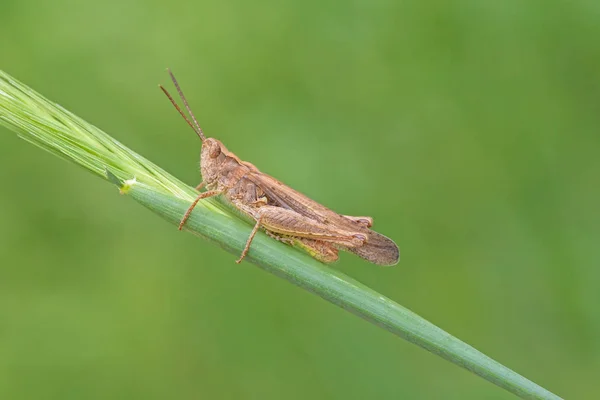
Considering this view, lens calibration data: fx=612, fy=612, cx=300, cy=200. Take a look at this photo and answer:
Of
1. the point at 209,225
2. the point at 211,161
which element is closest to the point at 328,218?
the point at 211,161

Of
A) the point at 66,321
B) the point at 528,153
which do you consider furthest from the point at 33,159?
the point at 528,153

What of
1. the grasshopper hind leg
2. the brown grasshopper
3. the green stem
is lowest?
the green stem

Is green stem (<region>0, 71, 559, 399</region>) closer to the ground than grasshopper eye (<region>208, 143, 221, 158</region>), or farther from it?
closer to the ground

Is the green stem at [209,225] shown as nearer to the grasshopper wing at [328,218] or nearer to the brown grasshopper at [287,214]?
the brown grasshopper at [287,214]

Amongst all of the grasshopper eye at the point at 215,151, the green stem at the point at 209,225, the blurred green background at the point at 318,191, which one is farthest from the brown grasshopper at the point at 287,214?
the blurred green background at the point at 318,191

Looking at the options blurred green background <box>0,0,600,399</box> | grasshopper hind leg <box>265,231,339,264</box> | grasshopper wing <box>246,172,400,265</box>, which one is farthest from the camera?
blurred green background <box>0,0,600,399</box>

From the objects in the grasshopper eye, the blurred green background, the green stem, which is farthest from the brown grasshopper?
the blurred green background

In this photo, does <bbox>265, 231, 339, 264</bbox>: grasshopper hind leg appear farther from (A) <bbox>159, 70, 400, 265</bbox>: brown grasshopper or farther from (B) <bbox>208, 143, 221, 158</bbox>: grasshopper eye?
(B) <bbox>208, 143, 221, 158</bbox>: grasshopper eye

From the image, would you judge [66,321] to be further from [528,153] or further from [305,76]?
[528,153]
